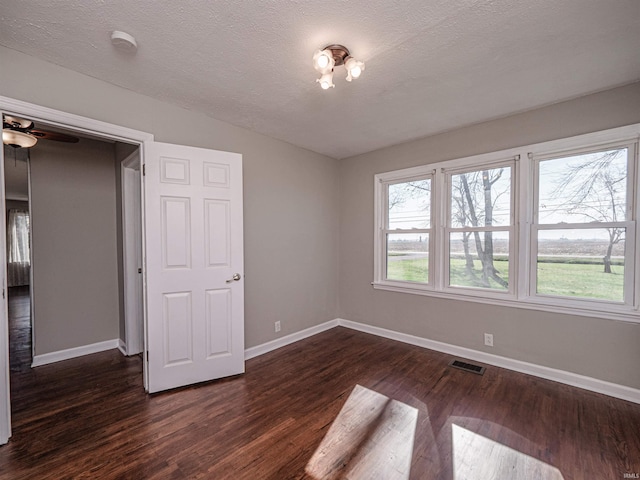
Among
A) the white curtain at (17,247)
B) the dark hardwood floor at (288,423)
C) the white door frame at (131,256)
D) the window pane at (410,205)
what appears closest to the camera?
the dark hardwood floor at (288,423)

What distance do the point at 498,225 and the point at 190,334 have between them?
10.8ft

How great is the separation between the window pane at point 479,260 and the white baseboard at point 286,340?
184 cm

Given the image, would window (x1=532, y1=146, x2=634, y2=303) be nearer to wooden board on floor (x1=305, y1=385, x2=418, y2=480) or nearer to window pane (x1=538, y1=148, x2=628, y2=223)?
window pane (x1=538, y1=148, x2=628, y2=223)

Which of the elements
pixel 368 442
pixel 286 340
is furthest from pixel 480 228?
pixel 286 340

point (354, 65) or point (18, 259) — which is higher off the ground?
point (354, 65)

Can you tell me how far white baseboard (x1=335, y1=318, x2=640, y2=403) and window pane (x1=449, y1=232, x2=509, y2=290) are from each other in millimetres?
733

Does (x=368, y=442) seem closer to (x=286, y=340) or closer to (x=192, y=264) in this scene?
(x=286, y=340)

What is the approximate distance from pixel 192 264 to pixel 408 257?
2611 millimetres

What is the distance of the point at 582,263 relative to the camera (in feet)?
8.36

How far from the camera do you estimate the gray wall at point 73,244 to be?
3.00 m

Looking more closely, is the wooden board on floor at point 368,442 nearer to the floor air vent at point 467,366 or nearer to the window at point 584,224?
the floor air vent at point 467,366

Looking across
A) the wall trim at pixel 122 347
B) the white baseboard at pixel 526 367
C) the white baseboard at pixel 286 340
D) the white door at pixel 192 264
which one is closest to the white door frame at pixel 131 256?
the wall trim at pixel 122 347

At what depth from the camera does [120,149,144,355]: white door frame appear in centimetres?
319

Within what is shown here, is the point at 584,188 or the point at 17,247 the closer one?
the point at 584,188
